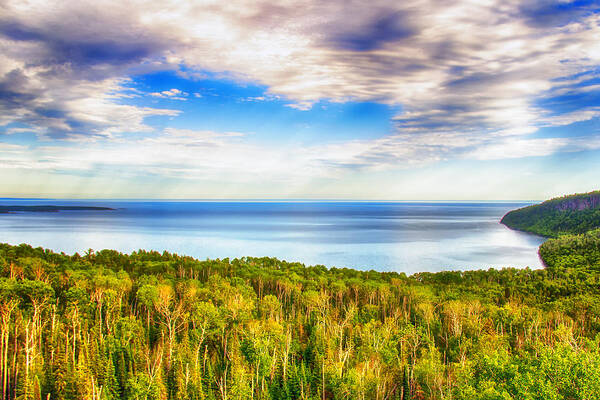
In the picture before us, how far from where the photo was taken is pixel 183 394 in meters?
38.0

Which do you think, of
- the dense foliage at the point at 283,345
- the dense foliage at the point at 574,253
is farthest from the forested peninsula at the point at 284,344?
the dense foliage at the point at 574,253

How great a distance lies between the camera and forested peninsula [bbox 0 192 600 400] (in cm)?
3494

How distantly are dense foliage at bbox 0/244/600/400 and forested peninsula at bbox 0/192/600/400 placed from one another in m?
0.19

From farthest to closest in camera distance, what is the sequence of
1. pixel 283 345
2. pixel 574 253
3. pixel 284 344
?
pixel 574 253 → pixel 284 344 → pixel 283 345

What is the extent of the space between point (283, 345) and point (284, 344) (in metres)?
0.22

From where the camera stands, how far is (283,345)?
46438 mm

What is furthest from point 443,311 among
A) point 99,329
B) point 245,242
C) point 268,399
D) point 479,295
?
point 245,242

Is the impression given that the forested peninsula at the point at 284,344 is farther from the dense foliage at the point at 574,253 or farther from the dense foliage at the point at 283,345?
the dense foliage at the point at 574,253

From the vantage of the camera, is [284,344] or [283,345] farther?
[284,344]

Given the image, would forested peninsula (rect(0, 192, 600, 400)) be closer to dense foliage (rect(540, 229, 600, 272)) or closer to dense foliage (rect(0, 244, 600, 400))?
dense foliage (rect(0, 244, 600, 400))

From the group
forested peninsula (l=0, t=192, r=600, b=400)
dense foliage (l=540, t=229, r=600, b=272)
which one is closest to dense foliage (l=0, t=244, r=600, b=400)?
forested peninsula (l=0, t=192, r=600, b=400)

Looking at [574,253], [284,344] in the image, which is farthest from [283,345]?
[574,253]

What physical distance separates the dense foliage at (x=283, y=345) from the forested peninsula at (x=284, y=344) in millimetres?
186

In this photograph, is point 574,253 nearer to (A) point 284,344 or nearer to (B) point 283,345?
(A) point 284,344
